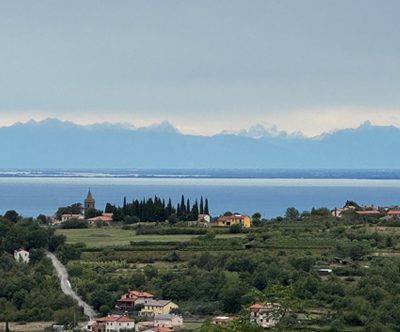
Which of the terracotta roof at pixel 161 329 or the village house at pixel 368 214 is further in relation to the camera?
the village house at pixel 368 214

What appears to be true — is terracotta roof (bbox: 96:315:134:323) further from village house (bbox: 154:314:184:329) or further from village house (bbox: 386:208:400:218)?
village house (bbox: 386:208:400:218)

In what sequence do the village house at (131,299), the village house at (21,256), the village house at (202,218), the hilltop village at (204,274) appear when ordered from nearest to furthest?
the hilltop village at (204,274), the village house at (131,299), the village house at (21,256), the village house at (202,218)

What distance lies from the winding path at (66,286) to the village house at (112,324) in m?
2.46

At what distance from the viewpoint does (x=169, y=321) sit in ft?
104

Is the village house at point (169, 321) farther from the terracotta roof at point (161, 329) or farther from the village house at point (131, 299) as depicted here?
the village house at point (131, 299)

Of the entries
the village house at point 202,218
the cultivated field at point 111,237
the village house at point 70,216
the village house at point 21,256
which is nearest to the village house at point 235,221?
the village house at point 202,218

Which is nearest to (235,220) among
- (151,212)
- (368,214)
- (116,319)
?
(151,212)

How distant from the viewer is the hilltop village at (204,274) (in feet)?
105

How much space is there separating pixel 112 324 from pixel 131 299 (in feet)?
15.0

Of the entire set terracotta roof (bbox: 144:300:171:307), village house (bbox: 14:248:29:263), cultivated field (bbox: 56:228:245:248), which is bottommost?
terracotta roof (bbox: 144:300:171:307)

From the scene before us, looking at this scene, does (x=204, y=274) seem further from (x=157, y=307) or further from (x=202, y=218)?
(x=202, y=218)

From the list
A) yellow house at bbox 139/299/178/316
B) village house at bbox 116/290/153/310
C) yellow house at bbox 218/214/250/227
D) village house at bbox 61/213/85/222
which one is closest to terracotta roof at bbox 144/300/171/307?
yellow house at bbox 139/299/178/316

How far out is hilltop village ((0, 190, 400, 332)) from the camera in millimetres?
32156

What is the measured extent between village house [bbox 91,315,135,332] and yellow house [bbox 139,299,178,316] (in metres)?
2.61
